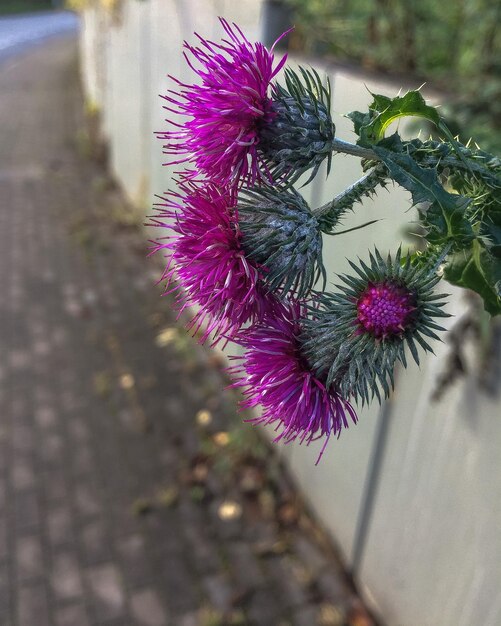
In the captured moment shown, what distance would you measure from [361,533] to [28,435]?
8.38ft

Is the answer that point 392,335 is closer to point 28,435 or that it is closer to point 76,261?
point 28,435

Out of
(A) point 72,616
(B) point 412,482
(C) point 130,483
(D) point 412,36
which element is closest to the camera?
(B) point 412,482

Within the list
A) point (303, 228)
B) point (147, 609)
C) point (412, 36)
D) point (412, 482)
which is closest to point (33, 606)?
point (147, 609)

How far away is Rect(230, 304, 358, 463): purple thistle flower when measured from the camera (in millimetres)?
1079

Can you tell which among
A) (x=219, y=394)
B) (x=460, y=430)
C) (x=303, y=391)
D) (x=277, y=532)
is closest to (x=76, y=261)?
(x=219, y=394)

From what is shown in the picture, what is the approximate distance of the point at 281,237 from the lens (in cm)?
100

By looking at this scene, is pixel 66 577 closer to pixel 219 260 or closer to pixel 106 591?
pixel 106 591

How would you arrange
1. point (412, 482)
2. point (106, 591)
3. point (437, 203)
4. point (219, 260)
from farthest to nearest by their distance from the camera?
point (106, 591) < point (412, 482) < point (219, 260) < point (437, 203)

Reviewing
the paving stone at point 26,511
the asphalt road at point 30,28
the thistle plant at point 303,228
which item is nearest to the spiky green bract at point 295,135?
the thistle plant at point 303,228

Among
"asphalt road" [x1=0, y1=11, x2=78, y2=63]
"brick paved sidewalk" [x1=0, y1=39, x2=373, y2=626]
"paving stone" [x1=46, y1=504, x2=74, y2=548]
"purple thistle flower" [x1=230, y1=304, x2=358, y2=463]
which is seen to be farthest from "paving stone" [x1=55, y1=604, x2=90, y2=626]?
"asphalt road" [x1=0, y1=11, x2=78, y2=63]

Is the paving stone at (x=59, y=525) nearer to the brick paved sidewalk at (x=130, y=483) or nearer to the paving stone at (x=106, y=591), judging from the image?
the brick paved sidewalk at (x=130, y=483)

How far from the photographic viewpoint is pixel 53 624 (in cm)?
333

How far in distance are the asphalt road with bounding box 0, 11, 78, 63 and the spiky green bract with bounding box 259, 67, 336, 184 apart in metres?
27.0

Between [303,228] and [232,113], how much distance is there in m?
0.21
